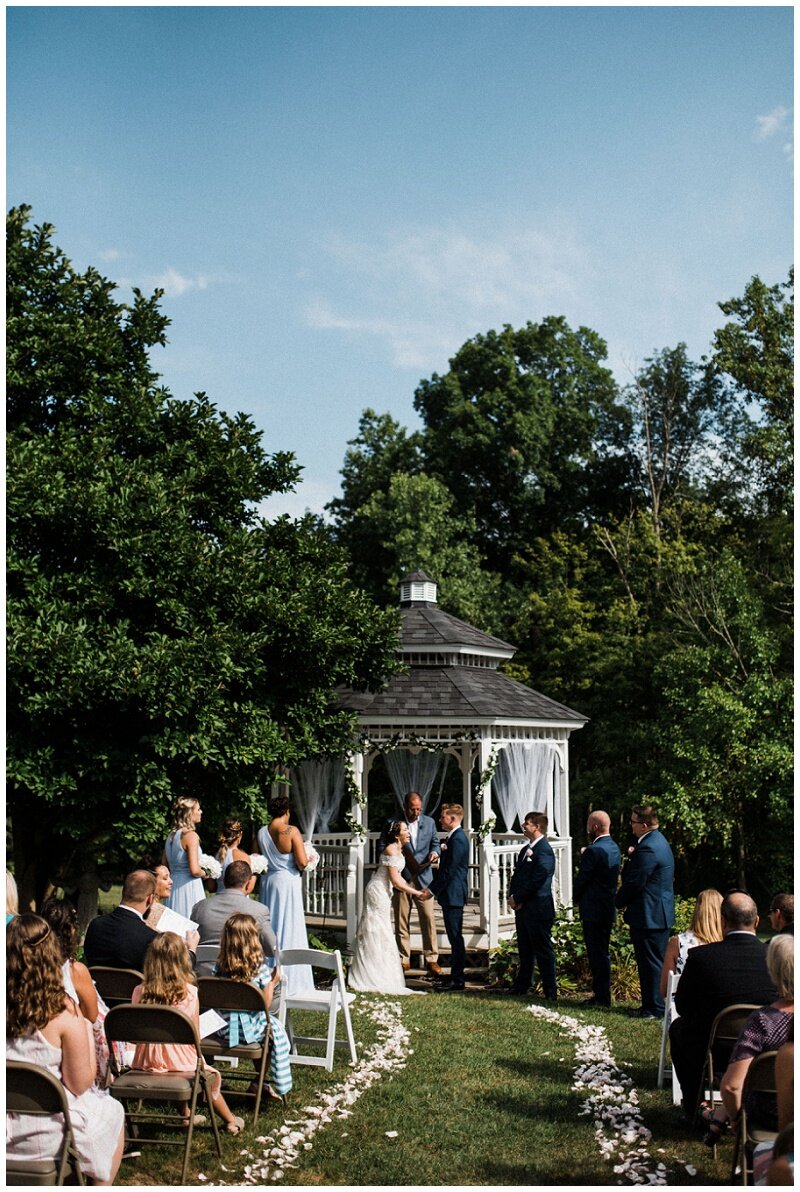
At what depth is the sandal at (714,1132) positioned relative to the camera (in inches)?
244

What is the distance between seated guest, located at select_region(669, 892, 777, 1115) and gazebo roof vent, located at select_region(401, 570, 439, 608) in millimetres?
12726

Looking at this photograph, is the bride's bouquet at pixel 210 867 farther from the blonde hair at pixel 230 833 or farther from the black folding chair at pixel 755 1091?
the black folding chair at pixel 755 1091

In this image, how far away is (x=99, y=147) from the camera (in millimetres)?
9508

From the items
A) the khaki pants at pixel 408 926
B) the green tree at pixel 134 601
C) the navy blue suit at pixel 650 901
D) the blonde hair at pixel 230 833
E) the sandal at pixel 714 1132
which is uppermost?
the green tree at pixel 134 601

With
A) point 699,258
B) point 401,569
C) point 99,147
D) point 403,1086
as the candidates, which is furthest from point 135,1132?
point 401,569

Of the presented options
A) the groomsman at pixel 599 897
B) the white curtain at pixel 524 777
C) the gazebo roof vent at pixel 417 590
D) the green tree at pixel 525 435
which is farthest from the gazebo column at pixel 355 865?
the green tree at pixel 525 435

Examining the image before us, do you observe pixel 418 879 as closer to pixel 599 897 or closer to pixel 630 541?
pixel 599 897

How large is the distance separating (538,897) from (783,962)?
21.0 feet

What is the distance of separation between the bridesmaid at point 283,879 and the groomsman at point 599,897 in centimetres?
285

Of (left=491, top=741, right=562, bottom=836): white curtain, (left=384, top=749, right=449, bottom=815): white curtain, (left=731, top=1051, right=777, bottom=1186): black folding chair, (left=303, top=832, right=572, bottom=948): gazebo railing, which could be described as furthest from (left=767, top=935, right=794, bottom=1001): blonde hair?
(left=384, top=749, right=449, bottom=815): white curtain

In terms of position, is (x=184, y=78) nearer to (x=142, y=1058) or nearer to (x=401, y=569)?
(x=142, y=1058)

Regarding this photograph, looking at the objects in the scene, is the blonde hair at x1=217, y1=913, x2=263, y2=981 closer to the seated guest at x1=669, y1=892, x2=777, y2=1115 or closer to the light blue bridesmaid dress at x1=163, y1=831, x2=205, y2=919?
the seated guest at x1=669, y1=892, x2=777, y2=1115

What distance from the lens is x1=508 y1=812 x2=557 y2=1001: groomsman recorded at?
11344 millimetres

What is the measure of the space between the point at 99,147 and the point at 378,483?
23741mm
